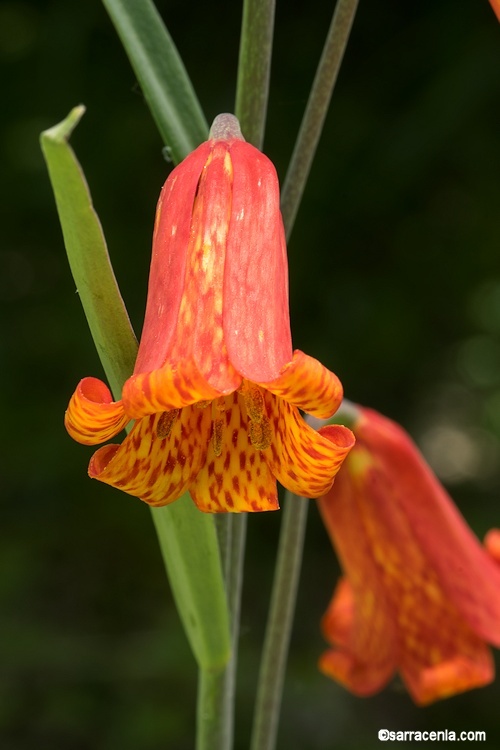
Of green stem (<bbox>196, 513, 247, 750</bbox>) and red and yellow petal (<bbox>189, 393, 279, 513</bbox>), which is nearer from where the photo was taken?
red and yellow petal (<bbox>189, 393, 279, 513</bbox>)

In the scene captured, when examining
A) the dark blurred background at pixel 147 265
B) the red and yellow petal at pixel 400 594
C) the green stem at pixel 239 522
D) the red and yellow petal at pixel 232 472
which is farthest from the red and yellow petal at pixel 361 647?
the dark blurred background at pixel 147 265

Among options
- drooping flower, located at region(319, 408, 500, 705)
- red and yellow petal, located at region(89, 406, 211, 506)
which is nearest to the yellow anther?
red and yellow petal, located at region(89, 406, 211, 506)

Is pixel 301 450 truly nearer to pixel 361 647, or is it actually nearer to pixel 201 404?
pixel 201 404

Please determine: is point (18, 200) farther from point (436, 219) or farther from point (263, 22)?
point (263, 22)

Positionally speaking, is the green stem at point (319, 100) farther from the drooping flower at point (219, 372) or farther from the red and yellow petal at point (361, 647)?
the red and yellow petal at point (361, 647)

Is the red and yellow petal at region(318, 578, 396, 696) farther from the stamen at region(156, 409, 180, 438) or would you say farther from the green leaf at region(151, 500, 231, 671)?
the stamen at region(156, 409, 180, 438)

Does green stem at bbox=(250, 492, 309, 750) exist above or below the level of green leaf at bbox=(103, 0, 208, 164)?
below

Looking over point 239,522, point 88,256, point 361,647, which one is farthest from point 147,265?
point 88,256
